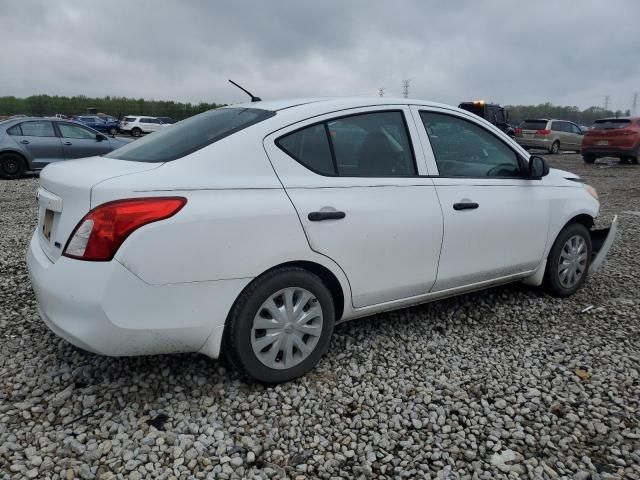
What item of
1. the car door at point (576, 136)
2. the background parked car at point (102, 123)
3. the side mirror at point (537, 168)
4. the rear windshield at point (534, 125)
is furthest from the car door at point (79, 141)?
the background parked car at point (102, 123)

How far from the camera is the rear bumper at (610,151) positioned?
1748cm

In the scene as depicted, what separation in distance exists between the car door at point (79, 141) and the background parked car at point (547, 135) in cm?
1743

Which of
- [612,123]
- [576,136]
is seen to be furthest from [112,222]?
[576,136]

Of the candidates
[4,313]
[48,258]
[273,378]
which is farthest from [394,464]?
[4,313]

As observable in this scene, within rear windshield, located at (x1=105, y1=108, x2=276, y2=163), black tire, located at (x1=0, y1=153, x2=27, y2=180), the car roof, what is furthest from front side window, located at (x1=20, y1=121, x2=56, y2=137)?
the car roof

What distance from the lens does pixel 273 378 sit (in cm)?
287

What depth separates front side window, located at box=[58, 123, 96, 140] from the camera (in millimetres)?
12281

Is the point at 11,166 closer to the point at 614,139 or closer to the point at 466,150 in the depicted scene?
the point at 466,150

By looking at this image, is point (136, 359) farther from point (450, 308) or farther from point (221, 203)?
point (450, 308)

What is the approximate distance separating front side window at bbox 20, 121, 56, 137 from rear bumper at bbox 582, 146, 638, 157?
16.4 m

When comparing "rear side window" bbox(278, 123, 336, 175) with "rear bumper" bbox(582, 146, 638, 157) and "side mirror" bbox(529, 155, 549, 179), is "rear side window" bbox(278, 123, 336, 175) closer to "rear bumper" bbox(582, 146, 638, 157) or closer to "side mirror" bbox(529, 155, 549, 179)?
"side mirror" bbox(529, 155, 549, 179)

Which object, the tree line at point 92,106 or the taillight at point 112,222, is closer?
the taillight at point 112,222

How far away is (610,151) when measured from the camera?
1769cm

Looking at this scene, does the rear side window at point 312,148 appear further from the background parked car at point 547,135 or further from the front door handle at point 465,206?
the background parked car at point 547,135
